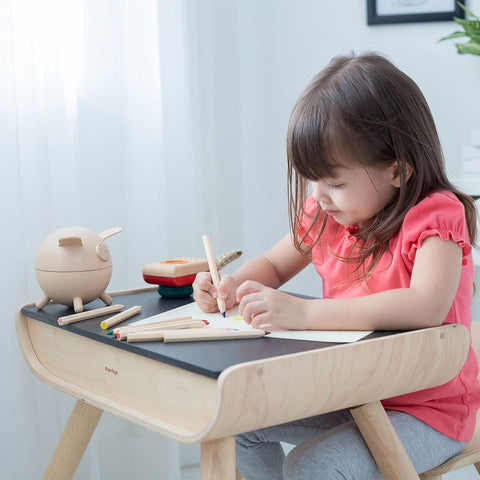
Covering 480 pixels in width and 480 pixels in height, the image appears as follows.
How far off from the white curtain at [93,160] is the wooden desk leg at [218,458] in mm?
701

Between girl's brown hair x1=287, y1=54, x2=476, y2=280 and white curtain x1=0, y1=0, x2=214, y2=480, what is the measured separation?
0.57 metres

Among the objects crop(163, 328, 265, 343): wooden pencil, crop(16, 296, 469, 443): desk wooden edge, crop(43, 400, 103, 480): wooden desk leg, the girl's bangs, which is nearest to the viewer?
crop(16, 296, 469, 443): desk wooden edge

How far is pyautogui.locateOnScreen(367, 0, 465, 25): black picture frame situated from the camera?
5.25 ft

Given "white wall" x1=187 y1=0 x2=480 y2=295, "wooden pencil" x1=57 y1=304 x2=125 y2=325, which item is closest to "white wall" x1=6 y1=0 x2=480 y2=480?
"white wall" x1=187 y1=0 x2=480 y2=295

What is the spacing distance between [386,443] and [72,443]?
477 mm

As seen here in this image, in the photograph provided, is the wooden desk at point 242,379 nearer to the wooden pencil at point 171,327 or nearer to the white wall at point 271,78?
the wooden pencil at point 171,327

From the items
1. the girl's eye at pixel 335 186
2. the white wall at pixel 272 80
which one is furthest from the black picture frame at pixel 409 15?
the girl's eye at pixel 335 186

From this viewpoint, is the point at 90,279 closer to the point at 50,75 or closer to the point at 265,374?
the point at 265,374

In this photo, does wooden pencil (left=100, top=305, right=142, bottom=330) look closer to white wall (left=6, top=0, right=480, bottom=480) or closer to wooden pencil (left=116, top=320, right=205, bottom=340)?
wooden pencil (left=116, top=320, right=205, bottom=340)

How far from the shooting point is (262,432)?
106cm

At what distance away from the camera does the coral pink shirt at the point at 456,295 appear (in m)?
A: 0.87

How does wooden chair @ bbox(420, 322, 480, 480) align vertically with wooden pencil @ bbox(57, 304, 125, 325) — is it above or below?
below

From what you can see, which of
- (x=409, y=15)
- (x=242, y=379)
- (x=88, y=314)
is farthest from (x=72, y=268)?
(x=409, y=15)

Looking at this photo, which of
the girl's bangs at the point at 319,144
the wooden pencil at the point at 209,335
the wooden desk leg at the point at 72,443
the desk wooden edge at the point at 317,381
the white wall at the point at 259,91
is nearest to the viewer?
the desk wooden edge at the point at 317,381
